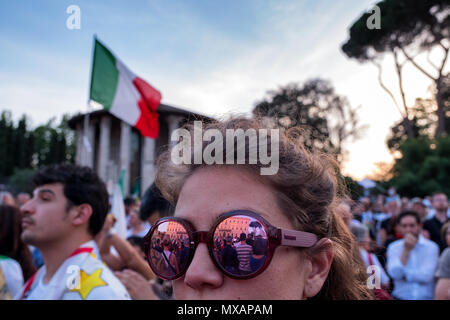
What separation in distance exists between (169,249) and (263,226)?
313 mm

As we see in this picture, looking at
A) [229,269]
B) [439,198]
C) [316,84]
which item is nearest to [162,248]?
[229,269]

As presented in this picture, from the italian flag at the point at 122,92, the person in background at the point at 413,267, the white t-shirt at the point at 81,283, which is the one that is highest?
the italian flag at the point at 122,92

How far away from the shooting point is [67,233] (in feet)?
8.34

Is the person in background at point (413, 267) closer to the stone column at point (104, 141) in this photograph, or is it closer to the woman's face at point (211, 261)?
the woman's face at point (211, 261)

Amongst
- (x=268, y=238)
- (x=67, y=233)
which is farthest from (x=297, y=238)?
(x=67, y=233)

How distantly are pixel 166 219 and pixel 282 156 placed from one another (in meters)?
0.43

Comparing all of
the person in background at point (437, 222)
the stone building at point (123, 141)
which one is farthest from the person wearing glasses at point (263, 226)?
the stone building at point (123, 141)

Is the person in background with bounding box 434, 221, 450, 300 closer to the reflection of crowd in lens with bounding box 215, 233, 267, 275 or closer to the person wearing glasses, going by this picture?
the person wearing glasses

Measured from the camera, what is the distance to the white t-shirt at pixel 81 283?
2.11 meters

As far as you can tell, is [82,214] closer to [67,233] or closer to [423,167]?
[67,233]

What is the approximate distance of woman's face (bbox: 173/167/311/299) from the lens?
40.6 inches

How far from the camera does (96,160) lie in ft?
135

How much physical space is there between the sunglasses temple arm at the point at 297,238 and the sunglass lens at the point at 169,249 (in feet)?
0.91
